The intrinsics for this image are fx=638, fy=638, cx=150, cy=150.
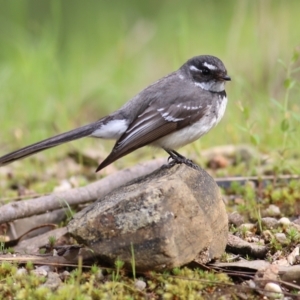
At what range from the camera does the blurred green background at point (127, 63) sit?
8797 millimetres

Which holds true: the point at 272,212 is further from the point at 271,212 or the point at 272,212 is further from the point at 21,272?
the point at 21,272

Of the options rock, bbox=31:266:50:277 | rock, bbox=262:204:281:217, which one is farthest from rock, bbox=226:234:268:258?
rock, bbox=31:266:50:277


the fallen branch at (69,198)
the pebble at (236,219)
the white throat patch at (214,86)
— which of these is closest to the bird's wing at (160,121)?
the white throat patch at (214,86)

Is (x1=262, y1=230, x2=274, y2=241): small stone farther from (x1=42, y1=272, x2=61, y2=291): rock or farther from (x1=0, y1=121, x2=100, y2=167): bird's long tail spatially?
(x1=0, y1=121, x2=100, y2=167): bird's long tail

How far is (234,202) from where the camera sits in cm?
648

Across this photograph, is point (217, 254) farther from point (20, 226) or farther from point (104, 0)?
point (104, 0)

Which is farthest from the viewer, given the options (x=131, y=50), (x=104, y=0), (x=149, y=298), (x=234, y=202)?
(x=104, y=0)

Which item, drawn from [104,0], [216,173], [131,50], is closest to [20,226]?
[216,173]

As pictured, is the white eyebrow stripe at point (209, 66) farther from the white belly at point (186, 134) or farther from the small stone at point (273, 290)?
the small stone at point (273, 290)

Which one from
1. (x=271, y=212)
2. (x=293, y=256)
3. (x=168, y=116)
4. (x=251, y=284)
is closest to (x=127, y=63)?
(x=168, y=116)

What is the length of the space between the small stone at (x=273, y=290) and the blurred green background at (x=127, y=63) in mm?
2290

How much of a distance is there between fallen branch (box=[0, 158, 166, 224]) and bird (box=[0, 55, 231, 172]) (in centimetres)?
39

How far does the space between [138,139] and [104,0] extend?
481 inches

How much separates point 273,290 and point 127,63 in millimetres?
8074
